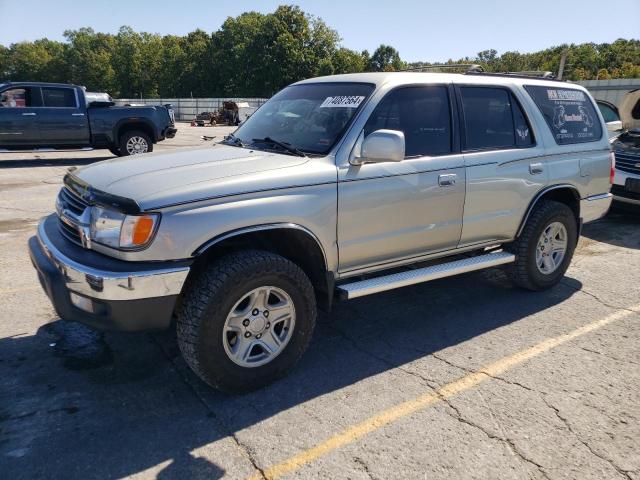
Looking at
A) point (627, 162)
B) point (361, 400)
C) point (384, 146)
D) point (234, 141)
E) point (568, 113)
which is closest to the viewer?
point (361, 400)

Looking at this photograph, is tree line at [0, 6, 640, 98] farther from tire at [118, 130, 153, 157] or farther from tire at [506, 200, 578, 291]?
tire at [506, 200, 578, 291]

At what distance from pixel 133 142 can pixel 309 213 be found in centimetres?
1154

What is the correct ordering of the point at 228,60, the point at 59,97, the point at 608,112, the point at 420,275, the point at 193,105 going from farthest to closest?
the point at 228,60
the point at 193,105
the point at 59,97
the point at 608,112
the point at 420,275

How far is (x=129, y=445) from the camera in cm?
262

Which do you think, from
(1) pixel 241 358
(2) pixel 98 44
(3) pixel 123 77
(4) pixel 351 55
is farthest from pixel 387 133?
(2) pixel 98 44

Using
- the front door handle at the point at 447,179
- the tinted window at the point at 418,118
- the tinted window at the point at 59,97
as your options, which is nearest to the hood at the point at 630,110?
the tinted window at the point at 418,118

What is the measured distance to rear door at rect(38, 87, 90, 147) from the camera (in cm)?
1261

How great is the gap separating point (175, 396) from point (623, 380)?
2.91 meters

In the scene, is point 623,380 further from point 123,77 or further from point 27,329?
point 123,77

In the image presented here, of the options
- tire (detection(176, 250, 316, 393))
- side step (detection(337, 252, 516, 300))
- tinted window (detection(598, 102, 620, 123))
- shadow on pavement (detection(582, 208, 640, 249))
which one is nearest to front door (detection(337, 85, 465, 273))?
side step (detection(337, 252, 516, 300))

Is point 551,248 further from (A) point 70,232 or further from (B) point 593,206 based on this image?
(A) point 70,232

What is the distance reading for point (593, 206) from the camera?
16.6 ft

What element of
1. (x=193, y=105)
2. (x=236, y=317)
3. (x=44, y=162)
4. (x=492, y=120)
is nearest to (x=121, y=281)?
(x=236, y=317)

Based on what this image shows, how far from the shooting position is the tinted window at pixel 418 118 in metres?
3.66
